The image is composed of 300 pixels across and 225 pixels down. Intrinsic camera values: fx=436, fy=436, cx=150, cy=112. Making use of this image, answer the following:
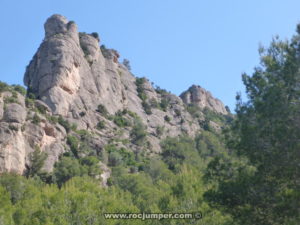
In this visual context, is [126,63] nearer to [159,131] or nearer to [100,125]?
[159,131]

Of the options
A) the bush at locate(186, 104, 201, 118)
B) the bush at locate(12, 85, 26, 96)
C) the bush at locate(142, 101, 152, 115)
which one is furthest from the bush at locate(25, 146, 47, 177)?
the bush at locate(186, 104, 201, 118)

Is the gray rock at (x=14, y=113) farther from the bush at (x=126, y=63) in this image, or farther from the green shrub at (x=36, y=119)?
the bush at (x=126, y=63)

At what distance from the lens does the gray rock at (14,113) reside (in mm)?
56094

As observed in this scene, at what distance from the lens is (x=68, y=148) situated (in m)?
64.5

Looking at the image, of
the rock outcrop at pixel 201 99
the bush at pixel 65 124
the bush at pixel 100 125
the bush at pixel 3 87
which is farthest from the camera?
the rock outcrop at pixel 201 99

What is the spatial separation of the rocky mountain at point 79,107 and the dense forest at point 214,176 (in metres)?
1.54

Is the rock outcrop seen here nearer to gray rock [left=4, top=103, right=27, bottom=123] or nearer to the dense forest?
the dense forest

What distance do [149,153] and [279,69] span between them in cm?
6047

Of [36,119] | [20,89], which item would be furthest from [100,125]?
[36,119]

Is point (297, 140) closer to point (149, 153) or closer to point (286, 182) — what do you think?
point (286, 182)

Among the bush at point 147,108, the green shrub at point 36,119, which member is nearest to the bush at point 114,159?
the green shrub at point 36,119

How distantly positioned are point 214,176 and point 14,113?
42.8 m

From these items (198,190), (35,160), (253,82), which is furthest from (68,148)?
(253,82)

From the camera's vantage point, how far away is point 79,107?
247 feet
